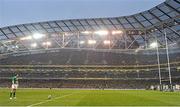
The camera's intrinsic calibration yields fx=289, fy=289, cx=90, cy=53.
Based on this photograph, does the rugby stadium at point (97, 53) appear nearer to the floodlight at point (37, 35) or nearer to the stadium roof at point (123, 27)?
the stadium roof at point (123, 27)

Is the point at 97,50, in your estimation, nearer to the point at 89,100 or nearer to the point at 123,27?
the point at 123,27

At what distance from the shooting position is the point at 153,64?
82.5 metres

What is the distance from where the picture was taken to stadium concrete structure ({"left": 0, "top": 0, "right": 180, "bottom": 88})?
71.3 metres

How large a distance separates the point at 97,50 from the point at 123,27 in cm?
1082

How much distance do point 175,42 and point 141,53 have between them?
1460 cm

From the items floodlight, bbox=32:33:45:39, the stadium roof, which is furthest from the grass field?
floodlight, bbox=32:33:45:39

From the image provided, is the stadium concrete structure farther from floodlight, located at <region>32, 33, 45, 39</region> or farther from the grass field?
A: the grass field

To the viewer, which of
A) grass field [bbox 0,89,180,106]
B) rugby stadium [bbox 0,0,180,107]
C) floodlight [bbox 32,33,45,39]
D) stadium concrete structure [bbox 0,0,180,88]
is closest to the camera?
grass field [bbox 0,89,180,106]

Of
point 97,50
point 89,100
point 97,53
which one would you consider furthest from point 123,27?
point 89,100

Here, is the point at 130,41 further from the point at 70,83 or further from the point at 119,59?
the point at 70,83

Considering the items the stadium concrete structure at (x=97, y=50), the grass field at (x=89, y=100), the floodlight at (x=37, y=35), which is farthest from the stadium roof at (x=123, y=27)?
the grass field at (x=89, y=100)

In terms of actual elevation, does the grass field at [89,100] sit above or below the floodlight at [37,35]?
below

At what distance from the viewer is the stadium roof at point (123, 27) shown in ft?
219

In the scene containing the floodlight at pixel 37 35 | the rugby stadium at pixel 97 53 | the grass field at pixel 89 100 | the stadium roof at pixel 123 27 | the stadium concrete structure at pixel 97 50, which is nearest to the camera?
the grass field at pixel 89 100
